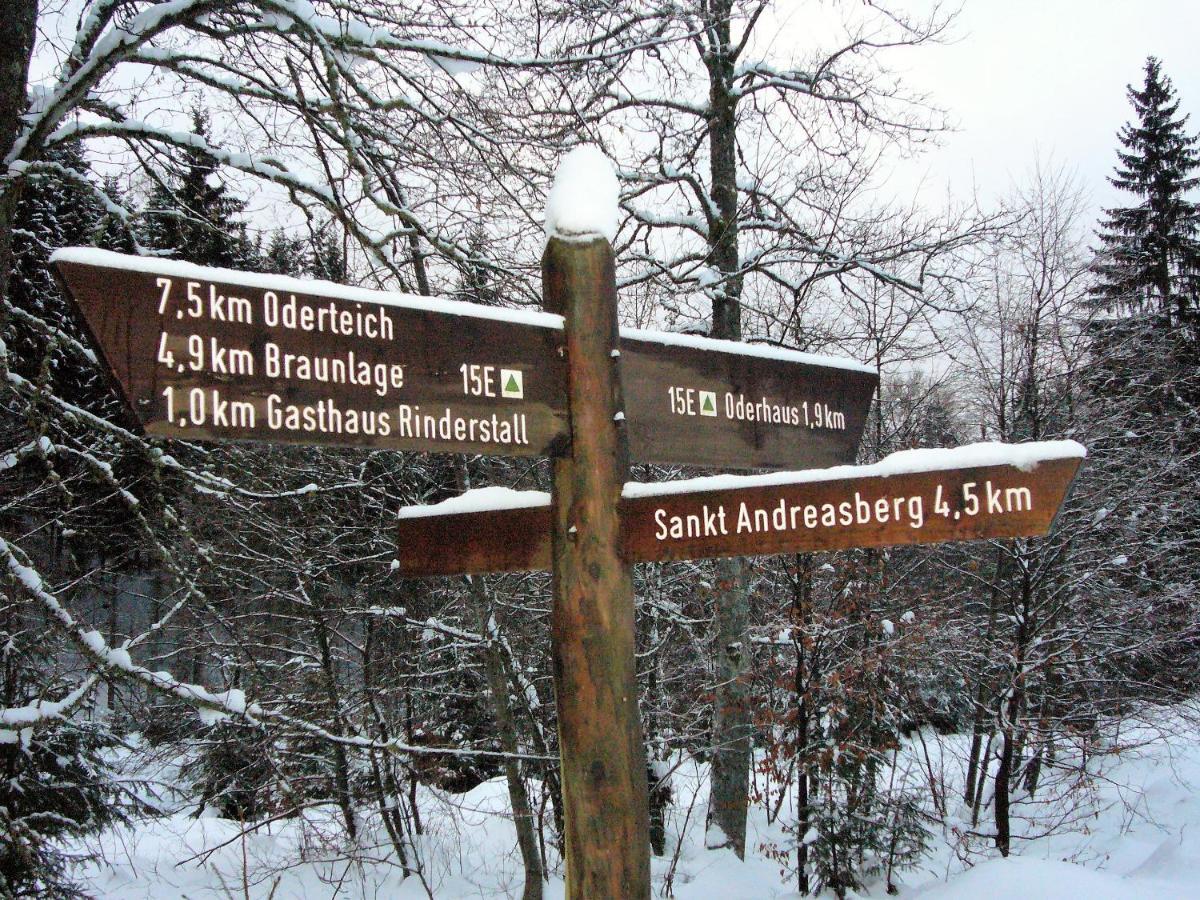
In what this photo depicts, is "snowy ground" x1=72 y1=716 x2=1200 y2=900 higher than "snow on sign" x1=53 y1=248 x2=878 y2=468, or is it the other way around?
"snow on sign" x1=53 y1=248 x2=878 y2=468

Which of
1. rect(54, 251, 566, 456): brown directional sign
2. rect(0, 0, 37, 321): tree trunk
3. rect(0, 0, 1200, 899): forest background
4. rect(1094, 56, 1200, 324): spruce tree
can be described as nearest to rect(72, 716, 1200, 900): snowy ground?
rect(0, 0, 1200, 899): forest background

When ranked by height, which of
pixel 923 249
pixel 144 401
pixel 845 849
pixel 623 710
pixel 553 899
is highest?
pixel 923 249

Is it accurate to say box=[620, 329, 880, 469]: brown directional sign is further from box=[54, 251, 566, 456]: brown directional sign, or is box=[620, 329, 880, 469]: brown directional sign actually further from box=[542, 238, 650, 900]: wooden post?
box=[54, 251, 566, 456]: brown directional sign

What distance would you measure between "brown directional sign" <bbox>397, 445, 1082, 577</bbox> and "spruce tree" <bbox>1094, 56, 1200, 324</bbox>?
23.1 m

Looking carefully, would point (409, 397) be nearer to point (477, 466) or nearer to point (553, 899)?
point (553, 899)

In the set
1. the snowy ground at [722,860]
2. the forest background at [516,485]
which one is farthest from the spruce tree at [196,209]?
the snowy ground at [722,860]

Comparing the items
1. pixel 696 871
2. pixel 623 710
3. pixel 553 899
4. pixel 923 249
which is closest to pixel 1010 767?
pixel 696 871

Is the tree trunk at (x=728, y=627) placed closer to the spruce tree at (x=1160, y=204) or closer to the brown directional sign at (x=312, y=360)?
the brown directional sign at (x=312, y=360)

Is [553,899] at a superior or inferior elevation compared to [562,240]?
inferior

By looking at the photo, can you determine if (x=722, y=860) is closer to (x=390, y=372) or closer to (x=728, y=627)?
(x=728, y=627)

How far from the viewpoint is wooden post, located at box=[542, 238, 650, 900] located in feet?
6.70

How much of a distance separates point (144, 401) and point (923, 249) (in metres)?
8.08

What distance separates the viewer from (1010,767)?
9719 millimetres

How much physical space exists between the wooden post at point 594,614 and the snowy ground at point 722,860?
3.87 m
